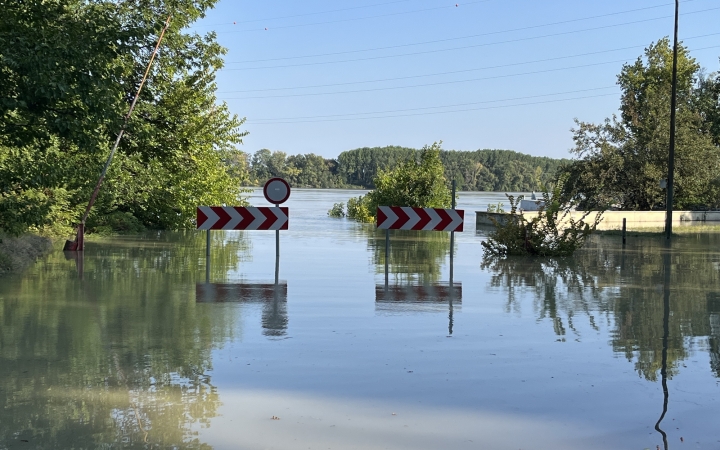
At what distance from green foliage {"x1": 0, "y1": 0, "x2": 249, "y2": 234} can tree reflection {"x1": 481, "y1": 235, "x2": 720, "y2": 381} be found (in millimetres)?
7019

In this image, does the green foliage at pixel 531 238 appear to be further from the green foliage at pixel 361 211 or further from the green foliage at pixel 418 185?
the green foliage at pixel 361 211

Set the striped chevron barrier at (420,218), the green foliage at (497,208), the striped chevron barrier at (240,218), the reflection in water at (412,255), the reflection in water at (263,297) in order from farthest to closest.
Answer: the green foliage at (497,208) → the striped chevron barrier at (420,218) → the striped chevron barrier at (240,218) → the reflection in water at (412,255) → the reflection in water at (263,297)

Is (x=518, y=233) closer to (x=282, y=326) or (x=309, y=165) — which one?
(x=282, y=326)

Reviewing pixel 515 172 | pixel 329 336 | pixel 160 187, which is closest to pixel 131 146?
pixel 160 187

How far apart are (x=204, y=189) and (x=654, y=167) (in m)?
28.5

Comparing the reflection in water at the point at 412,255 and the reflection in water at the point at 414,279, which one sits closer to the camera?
the reflection in water at the point at 414,279

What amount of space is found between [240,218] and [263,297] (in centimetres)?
444

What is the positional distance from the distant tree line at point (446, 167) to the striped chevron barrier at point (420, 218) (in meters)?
120

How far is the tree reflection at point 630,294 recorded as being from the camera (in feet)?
29.2

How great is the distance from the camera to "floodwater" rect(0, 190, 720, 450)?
5.61 m

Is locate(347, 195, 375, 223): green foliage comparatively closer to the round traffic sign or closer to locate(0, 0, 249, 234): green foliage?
locate(0, 0, 249, 234): green foliage

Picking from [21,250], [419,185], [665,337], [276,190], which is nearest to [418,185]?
[419,185]

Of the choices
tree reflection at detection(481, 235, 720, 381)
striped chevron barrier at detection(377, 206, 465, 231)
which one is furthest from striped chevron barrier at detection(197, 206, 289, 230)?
tree reflection at detection(481, 235, 720, 381)

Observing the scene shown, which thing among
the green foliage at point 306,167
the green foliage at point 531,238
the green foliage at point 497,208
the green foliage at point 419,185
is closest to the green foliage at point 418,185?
the green foliage at point 419,185
